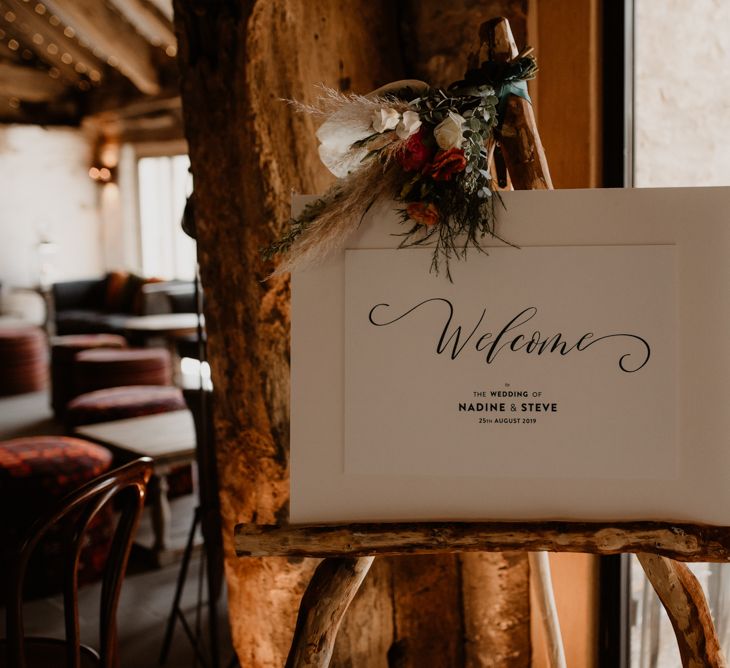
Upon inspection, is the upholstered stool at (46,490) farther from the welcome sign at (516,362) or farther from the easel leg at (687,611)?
the easel leg at (687,611)

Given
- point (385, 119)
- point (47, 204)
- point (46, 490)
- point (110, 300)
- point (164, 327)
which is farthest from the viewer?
point (47, 204)

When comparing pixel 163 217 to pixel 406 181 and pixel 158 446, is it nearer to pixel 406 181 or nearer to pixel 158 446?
pixel 158 446

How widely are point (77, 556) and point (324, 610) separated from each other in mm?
471

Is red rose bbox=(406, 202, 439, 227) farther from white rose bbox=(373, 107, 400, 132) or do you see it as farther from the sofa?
the sofa

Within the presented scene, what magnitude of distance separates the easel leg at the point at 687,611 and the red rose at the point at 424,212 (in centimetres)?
57

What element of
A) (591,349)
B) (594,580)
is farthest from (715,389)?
(594,580)

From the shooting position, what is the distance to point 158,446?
319cm

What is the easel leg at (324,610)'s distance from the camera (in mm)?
1075

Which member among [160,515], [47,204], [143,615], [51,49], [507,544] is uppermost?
[51,49]

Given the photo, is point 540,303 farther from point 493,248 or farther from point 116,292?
point 116,292

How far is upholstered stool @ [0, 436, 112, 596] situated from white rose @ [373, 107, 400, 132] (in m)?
2.25

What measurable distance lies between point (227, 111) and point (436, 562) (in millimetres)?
1122

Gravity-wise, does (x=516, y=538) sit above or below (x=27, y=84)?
below

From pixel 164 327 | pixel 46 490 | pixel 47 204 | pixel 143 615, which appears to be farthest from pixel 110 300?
pixel 143 615
